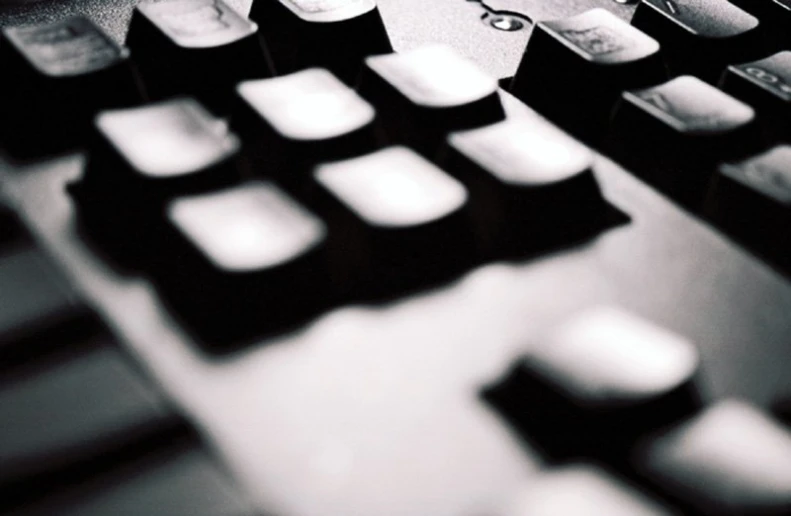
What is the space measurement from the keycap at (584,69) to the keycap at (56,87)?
224mm

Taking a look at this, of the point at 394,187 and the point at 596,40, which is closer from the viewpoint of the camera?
the point at 394,187

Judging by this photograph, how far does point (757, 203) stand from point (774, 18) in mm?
233

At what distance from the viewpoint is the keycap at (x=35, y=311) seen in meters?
0.42


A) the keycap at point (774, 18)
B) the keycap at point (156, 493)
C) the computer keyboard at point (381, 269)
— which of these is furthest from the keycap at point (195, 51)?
the keycap at point (774, 18)

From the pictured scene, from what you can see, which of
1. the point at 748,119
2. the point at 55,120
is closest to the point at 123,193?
the point at 55,120

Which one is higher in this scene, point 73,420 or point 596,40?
point 596,40

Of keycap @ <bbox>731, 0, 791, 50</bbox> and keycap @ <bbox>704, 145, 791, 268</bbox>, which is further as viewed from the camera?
keycap @ <bbox>731, 0, 791, 50</bbox>

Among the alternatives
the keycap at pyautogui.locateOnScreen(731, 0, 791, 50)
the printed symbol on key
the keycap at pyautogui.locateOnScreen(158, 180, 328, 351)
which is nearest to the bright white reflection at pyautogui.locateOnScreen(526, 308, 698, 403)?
the keycap at pyautogui.locateOnScreen(158, 180, 328, 351)

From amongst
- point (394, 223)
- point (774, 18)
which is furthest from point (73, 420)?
point (774, 18)

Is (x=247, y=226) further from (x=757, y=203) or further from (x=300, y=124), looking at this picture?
(x=757, y=203)

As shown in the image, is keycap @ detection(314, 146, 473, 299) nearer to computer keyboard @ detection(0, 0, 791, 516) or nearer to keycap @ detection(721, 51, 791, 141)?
computer keyboard @ detection(0, 0, 791, 516)

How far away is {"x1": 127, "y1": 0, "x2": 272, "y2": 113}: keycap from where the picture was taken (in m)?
0.53

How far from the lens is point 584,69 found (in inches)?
21.9

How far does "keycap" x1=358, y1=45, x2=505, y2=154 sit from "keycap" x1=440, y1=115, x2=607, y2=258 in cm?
2
